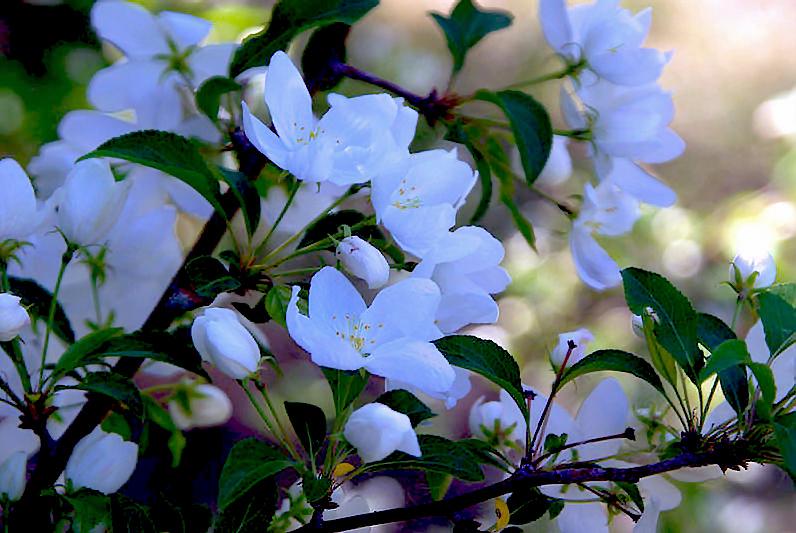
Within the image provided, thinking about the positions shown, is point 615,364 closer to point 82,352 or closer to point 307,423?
point 307,423

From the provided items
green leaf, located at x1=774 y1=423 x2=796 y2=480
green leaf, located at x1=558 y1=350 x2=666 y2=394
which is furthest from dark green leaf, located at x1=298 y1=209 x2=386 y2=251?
green leaf, located at x1=774 y1=423 x2=796 y2=480

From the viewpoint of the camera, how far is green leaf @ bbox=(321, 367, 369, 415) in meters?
0.51

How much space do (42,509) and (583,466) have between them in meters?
0.31

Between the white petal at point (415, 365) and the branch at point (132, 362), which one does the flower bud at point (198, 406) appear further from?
the white petal at point (415, 365)

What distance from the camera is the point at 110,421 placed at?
Answer: 2.09 feet

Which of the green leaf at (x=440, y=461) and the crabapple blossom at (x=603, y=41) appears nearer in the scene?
the green leaf at (x=440, y=461)

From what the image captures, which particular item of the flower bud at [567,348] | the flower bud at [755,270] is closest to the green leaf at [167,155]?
the flower bud at [567,348]

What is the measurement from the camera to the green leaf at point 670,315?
53 cm

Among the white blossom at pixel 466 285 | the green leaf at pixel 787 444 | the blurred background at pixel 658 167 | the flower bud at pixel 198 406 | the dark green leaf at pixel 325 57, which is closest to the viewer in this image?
the green leaf at pixel 787 444

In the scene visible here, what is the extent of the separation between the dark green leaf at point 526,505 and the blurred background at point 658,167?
535 mm

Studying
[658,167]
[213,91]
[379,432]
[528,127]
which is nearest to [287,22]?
[213,91]

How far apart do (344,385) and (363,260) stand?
0.07 meters

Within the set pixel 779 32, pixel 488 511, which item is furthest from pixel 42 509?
pixel 779 32

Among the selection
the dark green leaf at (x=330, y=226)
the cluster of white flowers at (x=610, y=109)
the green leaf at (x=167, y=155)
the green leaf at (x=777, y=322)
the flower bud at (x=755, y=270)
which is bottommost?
the green leaf at (x=167, y=155)
